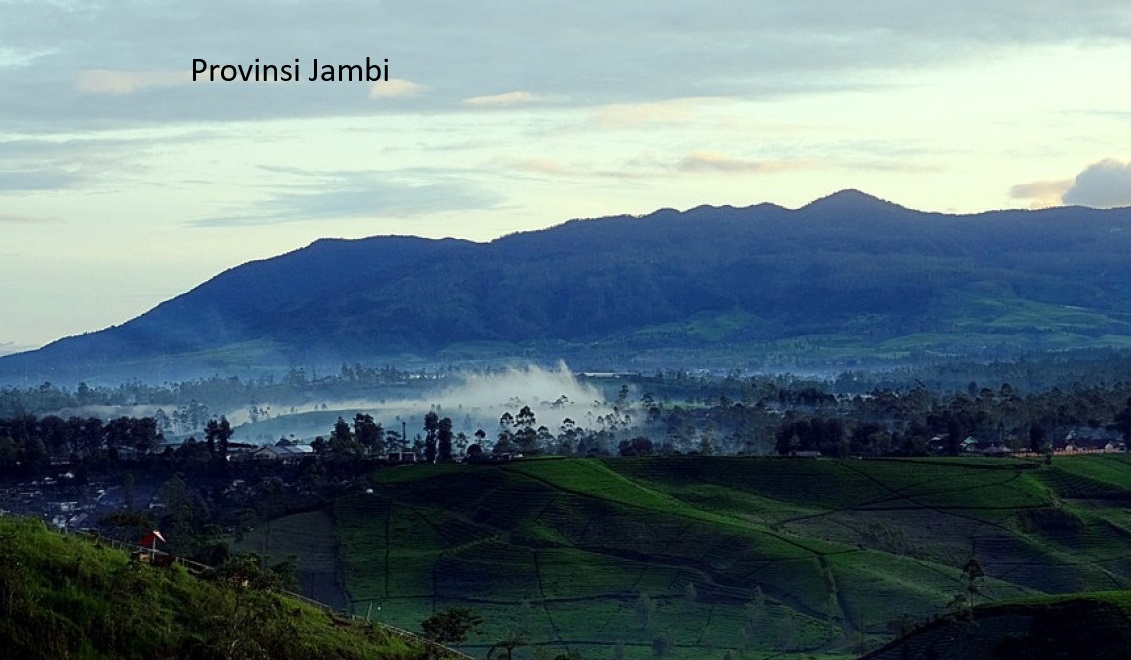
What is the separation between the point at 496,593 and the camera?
→ 8806 centimetres

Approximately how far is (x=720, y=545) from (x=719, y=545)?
8 centimetres

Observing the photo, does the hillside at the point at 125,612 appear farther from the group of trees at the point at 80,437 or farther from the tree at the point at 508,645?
the group of trees at the point at 80,437

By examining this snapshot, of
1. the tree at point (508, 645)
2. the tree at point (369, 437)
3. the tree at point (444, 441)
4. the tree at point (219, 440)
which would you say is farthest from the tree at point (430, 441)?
the tree at point (508, 645)

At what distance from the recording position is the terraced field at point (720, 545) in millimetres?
81750

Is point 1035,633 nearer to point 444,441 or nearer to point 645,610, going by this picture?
point 645,610

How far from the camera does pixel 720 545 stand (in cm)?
9350

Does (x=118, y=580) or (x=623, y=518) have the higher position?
(x=118, y=580)

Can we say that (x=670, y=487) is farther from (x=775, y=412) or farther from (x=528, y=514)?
(x=775, y=412)

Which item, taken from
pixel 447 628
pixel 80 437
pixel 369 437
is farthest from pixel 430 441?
pixel 447 628

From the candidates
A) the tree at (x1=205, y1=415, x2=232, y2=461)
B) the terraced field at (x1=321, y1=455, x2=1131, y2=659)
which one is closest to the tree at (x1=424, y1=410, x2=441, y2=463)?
the terraced field at (x1=321, y1=455, x2=1131, y2=659)

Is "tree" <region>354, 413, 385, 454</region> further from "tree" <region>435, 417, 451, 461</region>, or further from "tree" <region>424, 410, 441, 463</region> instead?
"tree" <region>435, 417, 451, 461</region>

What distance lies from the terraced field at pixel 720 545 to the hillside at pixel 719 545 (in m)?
0.16

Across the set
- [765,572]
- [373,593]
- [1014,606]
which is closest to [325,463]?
[373,593]

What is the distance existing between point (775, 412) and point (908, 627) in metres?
96.1
